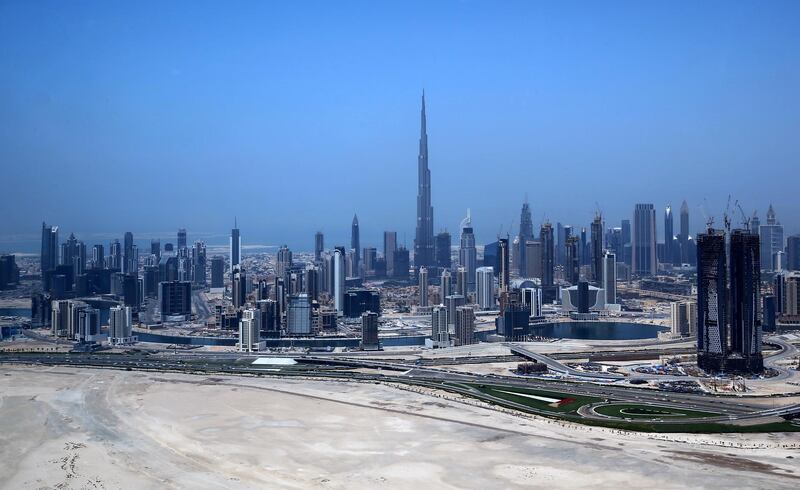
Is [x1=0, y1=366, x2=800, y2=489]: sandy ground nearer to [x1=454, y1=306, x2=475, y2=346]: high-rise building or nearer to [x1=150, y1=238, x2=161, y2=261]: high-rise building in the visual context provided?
[x1=454, y1=306, x2=475, y2=346]: high-rise building

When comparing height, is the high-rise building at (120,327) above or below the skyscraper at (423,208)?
below

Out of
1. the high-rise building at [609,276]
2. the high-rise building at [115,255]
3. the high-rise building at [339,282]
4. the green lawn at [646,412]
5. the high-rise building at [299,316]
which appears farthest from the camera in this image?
the high-rise building at [115,255]

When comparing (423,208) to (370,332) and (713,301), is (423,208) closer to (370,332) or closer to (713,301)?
(370,332)

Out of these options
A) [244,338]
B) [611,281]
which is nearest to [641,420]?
[244,338]

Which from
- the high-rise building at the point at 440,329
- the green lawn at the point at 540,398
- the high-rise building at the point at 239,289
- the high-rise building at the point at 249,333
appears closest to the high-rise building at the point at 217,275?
the high-rise building at the point at 239,289

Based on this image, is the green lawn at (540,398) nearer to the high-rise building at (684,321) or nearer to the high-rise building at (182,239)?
the high-rise building at (684,321)

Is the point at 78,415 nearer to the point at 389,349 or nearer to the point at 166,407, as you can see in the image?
the point at 166,407
